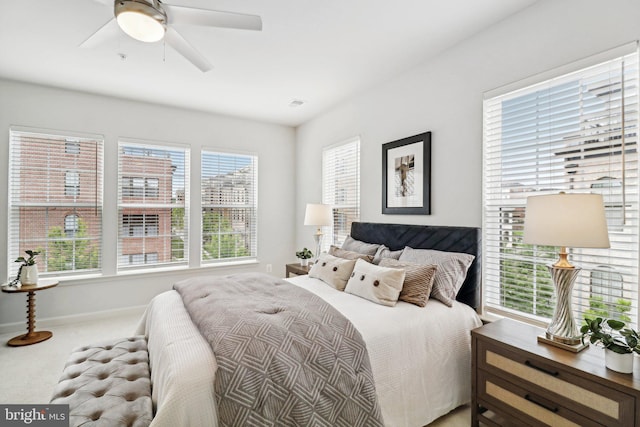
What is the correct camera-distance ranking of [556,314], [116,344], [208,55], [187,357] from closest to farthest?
[187,357] < [556,314] < [116,344] < [208,55]

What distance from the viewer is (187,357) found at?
1.42 meters

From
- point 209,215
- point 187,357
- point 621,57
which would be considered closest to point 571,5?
point 621,57

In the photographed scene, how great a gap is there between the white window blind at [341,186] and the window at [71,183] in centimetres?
315

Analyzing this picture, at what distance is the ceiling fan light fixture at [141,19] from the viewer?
1547 mm

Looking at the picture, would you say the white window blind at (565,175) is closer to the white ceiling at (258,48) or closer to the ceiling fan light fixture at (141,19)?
the white ceiling at (258,48)

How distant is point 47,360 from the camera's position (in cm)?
283

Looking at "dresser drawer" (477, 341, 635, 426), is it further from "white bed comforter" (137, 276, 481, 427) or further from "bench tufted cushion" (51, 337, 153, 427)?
"bench tufted cushion" (51, 337, 153, 427)

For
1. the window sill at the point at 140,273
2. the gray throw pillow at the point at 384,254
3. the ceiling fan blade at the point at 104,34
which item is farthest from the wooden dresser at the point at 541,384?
the window sill at the point at 140,273

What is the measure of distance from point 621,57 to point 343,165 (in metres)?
2.78

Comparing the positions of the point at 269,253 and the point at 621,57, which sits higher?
the point at 621,57

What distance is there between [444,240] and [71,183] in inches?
170

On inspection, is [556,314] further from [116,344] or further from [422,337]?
[116,344]

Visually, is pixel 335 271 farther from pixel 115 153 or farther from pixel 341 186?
pixel 115 153

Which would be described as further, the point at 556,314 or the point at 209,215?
the point at 209,215
